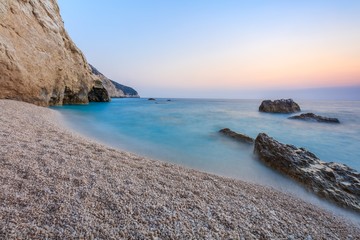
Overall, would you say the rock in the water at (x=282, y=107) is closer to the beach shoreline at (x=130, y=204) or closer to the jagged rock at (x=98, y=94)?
the beach shoreline at (x=130, y=204)

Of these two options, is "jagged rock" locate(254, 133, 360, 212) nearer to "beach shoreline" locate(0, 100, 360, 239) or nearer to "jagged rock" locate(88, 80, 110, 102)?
"beach shoreline" locate(0, 100, 360, 239)

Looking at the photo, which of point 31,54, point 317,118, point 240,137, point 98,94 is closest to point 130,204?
point 240,137

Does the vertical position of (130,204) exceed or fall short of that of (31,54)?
it falls short

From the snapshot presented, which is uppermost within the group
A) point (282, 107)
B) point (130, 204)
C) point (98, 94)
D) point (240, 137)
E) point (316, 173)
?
point (98, 94)

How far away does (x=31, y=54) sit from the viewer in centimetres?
1491

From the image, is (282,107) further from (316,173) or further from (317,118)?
(316,173)

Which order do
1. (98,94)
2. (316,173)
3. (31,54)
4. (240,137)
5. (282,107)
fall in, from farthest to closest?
(98,94) < (282,107) < (31,54) < (240,137) < (316,173)

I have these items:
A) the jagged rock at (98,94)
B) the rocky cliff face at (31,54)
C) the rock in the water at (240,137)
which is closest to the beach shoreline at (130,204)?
the rock in the water at (240,137)

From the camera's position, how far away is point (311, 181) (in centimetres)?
498

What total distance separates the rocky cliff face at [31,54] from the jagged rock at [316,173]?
16.9 m

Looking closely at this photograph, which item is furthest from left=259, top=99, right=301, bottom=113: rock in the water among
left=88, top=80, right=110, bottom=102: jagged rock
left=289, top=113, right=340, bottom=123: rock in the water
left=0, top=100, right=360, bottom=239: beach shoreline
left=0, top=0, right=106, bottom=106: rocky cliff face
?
left=88, top=80, right=110, bottom=102: jagged rock

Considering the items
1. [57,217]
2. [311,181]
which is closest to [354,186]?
[311,181]

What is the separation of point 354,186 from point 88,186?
6362 millimetres

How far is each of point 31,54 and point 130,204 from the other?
17.9 m
